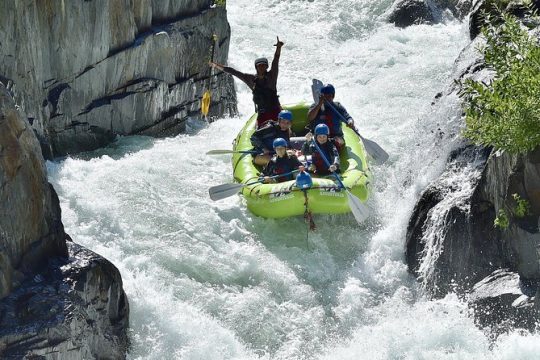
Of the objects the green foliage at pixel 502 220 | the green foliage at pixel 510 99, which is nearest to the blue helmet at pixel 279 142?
the green foliage at pixel 510 99

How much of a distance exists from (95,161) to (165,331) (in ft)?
13.2

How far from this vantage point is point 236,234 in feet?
35.4

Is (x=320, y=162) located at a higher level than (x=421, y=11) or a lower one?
higher

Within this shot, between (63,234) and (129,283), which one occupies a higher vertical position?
(63,234)

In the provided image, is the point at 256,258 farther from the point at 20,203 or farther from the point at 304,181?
the point at 20,203

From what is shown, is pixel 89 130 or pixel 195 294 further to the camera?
pixel 89 130

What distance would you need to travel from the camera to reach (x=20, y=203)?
23.8ft

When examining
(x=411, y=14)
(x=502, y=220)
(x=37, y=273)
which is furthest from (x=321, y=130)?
(x=411, y=14)

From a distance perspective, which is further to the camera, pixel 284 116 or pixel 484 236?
pixel 284 116

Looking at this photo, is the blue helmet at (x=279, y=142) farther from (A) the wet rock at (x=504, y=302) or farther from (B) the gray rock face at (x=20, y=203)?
(B) the gray rock face at (x=20, y=203)

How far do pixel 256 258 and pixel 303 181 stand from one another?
108 cm

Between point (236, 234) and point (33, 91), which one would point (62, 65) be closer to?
point (33, 91)

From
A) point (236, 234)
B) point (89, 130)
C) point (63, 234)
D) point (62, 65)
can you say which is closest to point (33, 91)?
point (62, 65)

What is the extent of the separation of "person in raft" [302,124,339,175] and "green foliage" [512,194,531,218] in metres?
3.28
